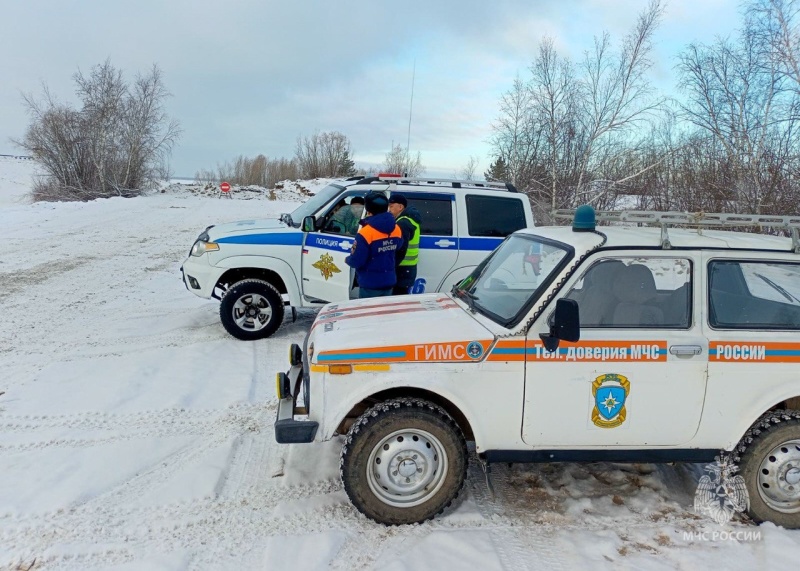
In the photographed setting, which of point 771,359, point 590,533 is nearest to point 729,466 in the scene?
point 771,359

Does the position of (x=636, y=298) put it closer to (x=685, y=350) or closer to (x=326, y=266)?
(x=685, y=350)

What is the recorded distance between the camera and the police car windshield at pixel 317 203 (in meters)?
7.37

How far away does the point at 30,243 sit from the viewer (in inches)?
542

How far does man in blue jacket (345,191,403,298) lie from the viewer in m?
5.59

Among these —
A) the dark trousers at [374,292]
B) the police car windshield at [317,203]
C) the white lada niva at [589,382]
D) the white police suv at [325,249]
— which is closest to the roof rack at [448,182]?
the white police suv at [325,249]

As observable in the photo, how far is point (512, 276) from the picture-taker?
13.2 ft

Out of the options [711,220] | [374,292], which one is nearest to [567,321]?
[711,220]

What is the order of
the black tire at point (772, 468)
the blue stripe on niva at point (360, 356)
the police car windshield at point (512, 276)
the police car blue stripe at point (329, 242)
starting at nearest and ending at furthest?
1. the blue stripe on niva at point (360, 356)
2. the black tire at point (772, 468)
3. the police car windshield at point (512, 276)
4. the police car blue stripe at point (329, 242)

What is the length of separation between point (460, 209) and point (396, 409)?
4.35 metres

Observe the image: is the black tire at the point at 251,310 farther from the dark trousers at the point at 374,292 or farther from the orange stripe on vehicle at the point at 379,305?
the orange stripe on vehicle at the point at 379,305

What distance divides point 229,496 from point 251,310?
3717mm

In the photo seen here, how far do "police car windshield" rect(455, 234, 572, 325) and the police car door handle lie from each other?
0.86 m

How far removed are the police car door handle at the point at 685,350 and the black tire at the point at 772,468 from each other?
66 centimetres

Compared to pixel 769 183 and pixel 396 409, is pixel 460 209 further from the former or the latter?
pixel 769 183
